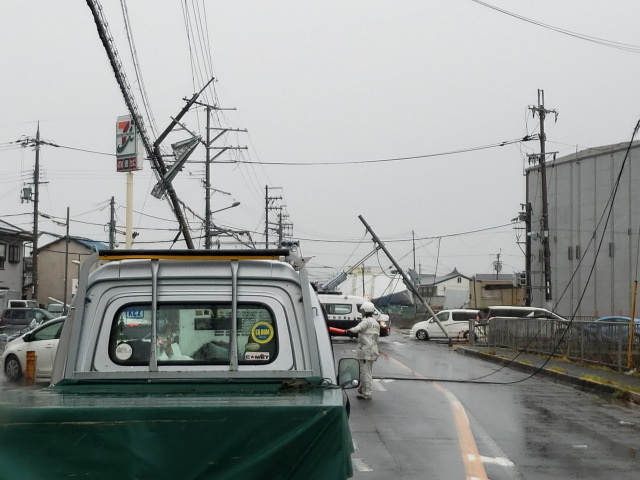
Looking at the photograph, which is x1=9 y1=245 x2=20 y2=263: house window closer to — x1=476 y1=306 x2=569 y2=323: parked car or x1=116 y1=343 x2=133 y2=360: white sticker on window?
x1=476 y1=306 x2=569 y2=323: parked car

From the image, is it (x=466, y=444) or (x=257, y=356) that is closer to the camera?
(x=257, y=356)

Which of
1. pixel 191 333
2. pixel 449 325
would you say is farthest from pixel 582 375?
pixel 449 325

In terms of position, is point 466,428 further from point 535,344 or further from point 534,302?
point 534,302

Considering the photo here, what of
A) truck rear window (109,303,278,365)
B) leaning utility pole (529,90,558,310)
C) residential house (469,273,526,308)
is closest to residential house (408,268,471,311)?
residential house (469,273,526,308)

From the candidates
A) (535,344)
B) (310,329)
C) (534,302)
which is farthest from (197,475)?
(534,302)

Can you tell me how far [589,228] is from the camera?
3941cm

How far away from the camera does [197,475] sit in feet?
11.3

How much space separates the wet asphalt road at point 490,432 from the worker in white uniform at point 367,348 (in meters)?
0.31

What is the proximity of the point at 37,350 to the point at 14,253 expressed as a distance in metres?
43.4

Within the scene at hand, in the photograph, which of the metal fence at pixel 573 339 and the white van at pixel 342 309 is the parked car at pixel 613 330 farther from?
the white van at pixel 342 309

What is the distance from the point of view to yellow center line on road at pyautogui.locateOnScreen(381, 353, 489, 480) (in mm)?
8117

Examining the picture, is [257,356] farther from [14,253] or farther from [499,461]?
[14,253]

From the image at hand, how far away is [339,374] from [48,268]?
6948 cm

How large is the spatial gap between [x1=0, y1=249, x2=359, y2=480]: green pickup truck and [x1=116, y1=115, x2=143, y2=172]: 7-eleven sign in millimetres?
20299
